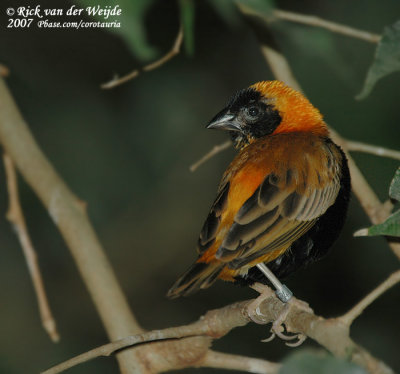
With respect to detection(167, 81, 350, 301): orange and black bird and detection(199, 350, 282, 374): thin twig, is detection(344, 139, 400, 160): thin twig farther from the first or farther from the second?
detection(199, 350, 282, 374): thin twig

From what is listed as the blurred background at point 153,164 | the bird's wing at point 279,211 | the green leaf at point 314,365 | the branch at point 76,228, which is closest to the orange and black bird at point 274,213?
the bird's wing at point 279,211

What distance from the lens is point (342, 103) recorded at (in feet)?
20.3

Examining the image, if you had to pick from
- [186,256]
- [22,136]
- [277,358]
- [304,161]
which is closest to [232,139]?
[304,161]

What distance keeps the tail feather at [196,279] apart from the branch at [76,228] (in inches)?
18.3

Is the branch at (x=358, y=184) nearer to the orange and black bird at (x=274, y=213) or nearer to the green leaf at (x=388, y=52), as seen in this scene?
the orange and black bird at (x=274, y=213)

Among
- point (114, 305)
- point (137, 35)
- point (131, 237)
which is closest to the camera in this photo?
point (137, 35)

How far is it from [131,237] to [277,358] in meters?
2.15

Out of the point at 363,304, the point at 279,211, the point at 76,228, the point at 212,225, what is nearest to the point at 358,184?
the point at 279,211

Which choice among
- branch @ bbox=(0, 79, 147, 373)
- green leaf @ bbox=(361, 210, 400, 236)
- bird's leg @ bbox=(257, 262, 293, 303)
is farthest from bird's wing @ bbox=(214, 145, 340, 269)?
green leaf @ bbox=(361, 210, 400, 236)

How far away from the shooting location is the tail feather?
9.70 feet

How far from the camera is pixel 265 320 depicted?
3168 mm

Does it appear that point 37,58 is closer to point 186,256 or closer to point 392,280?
point 186,256

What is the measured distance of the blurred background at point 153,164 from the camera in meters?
6.34

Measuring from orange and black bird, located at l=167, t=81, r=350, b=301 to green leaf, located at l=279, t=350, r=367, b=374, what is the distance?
5.06 feet
